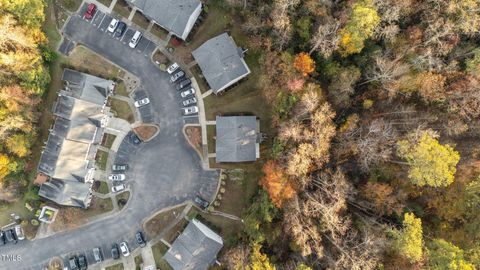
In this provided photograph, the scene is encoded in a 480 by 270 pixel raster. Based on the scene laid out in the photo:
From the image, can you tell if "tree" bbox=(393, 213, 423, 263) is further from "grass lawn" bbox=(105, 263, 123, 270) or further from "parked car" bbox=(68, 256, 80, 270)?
"parked car" bbox=(68, 256, 80, 270)

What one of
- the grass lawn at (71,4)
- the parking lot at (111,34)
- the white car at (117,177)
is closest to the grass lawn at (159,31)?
the parking lot at (111,34)

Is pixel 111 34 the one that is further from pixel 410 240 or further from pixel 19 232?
pixel 410 240

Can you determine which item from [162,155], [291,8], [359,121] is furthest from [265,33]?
[162,155]

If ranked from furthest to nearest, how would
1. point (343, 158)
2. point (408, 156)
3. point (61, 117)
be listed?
point (61, 117) < point (343, 158) < point (408, 156)

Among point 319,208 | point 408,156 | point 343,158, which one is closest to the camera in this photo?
point 408,156

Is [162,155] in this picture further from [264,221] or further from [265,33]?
[265,33]

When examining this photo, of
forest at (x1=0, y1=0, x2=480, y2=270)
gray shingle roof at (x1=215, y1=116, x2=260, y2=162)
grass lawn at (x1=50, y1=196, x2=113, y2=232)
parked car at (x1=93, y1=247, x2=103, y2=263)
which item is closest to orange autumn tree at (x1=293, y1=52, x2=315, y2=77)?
forest at (x1=0, y1=0, x2=480, y2=270)
